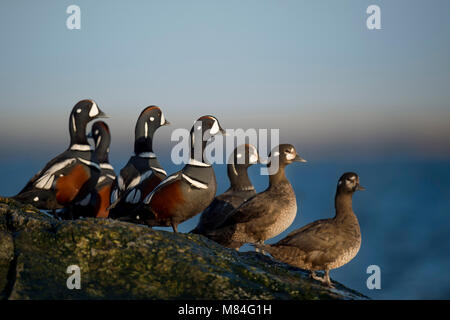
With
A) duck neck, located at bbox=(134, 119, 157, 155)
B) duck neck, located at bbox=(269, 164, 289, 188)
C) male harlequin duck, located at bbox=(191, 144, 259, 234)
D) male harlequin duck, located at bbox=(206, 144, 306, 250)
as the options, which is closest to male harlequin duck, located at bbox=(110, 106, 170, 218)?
duck neck, located at bbox=(134, 119, 157, 155)

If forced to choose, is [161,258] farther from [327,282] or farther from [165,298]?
[327,282]

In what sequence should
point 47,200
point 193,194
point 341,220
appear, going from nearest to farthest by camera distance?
point 341,220, point 193,194, point 47,200

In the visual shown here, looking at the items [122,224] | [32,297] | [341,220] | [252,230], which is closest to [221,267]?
[122,224]

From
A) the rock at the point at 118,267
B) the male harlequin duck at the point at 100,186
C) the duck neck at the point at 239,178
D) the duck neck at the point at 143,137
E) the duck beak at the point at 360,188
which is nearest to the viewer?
the rock at the point at 118,267

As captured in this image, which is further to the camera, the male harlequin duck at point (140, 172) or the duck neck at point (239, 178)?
the duck neck at point (239, 178)

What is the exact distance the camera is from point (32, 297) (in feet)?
14.1

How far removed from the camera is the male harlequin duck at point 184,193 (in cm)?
776

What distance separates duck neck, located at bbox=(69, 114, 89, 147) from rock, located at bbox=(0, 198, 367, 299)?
431cm

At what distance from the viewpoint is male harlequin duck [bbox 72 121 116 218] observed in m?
9.80

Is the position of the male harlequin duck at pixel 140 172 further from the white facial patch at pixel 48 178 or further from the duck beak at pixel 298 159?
the duck beak at pixel 298 159

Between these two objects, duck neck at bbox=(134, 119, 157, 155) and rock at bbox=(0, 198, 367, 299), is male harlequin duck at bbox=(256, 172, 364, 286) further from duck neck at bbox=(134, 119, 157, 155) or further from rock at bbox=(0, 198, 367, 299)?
duck neck at bbox=(134, 119, 157, 155)

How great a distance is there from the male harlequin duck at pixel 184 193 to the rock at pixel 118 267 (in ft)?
7.00

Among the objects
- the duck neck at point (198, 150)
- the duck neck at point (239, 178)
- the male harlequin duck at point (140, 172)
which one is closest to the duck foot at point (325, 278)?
the duck neck at point (198, 150)
